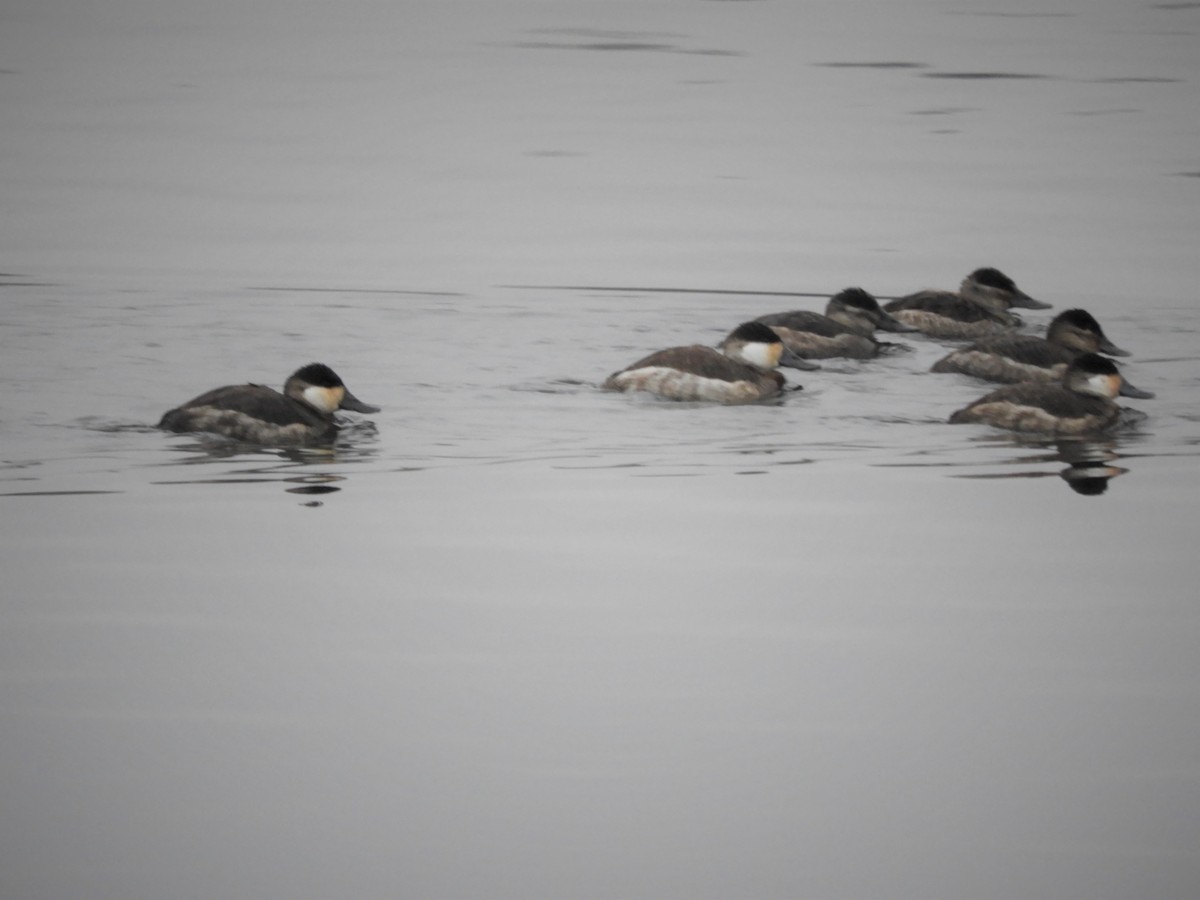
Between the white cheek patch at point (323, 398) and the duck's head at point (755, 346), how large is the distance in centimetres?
344

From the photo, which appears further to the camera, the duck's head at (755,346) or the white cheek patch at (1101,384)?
the duck's head at (755,346)

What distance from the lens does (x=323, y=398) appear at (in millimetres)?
13047

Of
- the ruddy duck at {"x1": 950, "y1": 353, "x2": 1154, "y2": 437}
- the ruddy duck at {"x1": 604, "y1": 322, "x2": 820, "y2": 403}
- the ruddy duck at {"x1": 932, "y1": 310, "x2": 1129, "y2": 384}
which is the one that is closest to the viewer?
the ruddy duck at {"x1": 950, "y1": 353, "x2": 1154, "y2": 437}

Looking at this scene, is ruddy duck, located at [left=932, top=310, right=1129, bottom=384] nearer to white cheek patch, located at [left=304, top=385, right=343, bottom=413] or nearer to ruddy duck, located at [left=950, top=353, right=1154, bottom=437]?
ruddy duck, located at [left=950, top=353, right=1154, bottom=437]

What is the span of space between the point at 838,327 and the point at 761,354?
1725 millimetres

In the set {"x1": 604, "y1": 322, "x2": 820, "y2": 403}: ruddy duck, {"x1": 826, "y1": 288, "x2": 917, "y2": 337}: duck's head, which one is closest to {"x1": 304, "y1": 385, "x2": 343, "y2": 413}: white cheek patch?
{"x1": 604, "y1": 322, "x2": 820, "y2": 403}: ruddy duck

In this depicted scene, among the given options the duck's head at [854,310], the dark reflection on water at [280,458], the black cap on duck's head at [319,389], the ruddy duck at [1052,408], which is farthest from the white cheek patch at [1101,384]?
the black cap on duck's head at [319,389]

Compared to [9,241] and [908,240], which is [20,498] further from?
[908,240]

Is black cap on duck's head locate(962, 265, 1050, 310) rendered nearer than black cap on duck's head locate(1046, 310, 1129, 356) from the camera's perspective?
No

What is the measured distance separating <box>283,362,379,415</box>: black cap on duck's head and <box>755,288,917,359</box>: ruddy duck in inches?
164

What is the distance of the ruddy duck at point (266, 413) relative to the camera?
40.5ft

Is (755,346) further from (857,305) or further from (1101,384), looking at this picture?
(1101,384)

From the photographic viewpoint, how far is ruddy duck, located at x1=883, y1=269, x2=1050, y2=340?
17.7m

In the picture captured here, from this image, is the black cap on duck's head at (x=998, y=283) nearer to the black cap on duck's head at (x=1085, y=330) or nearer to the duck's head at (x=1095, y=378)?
the black cap on duck's head at (x=1085, y=330)
